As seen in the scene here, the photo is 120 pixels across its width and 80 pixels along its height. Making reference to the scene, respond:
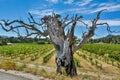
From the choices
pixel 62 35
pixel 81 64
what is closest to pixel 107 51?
pixel 81 64

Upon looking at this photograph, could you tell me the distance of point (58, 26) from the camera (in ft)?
71.1

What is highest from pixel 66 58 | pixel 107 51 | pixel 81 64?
pixel 66 58

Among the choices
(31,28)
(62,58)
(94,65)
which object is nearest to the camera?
(62,58)

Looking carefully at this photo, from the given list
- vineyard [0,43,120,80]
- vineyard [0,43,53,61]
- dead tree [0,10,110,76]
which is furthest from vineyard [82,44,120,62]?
dead tree [0,10,110,76]

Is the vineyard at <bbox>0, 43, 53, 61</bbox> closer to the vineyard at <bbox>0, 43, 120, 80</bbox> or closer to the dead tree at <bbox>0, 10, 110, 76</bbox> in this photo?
the vineyard at <bbox>0, 43, 120, 80</bbox>

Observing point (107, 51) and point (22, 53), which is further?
point (107, 51)

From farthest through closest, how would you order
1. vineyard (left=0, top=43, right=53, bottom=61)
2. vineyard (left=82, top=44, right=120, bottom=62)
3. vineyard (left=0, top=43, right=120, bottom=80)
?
vineyard (left=82, top=44, right=120, bottom=62) → vineyard (left=0, top=43, right=53, bottom=61) → vineyard (left=0, top=43, right=120, bottom=80)

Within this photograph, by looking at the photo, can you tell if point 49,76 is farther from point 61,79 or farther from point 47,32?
point 47,32

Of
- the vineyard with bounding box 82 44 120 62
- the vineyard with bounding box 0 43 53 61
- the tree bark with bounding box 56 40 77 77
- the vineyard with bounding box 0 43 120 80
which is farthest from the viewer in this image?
the vineyard with bounding box 82 44 120 62

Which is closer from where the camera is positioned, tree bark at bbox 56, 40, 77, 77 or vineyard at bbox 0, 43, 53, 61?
tree bark at bbox 56, 40, 77, 77

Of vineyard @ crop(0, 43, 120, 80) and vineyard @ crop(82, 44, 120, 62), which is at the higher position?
vineyard @ crop(0, 43, 120, 80)

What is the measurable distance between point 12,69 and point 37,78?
4708 millimetres

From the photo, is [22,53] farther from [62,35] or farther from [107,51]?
[62,35]

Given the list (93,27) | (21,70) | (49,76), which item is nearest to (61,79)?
(49,76)
